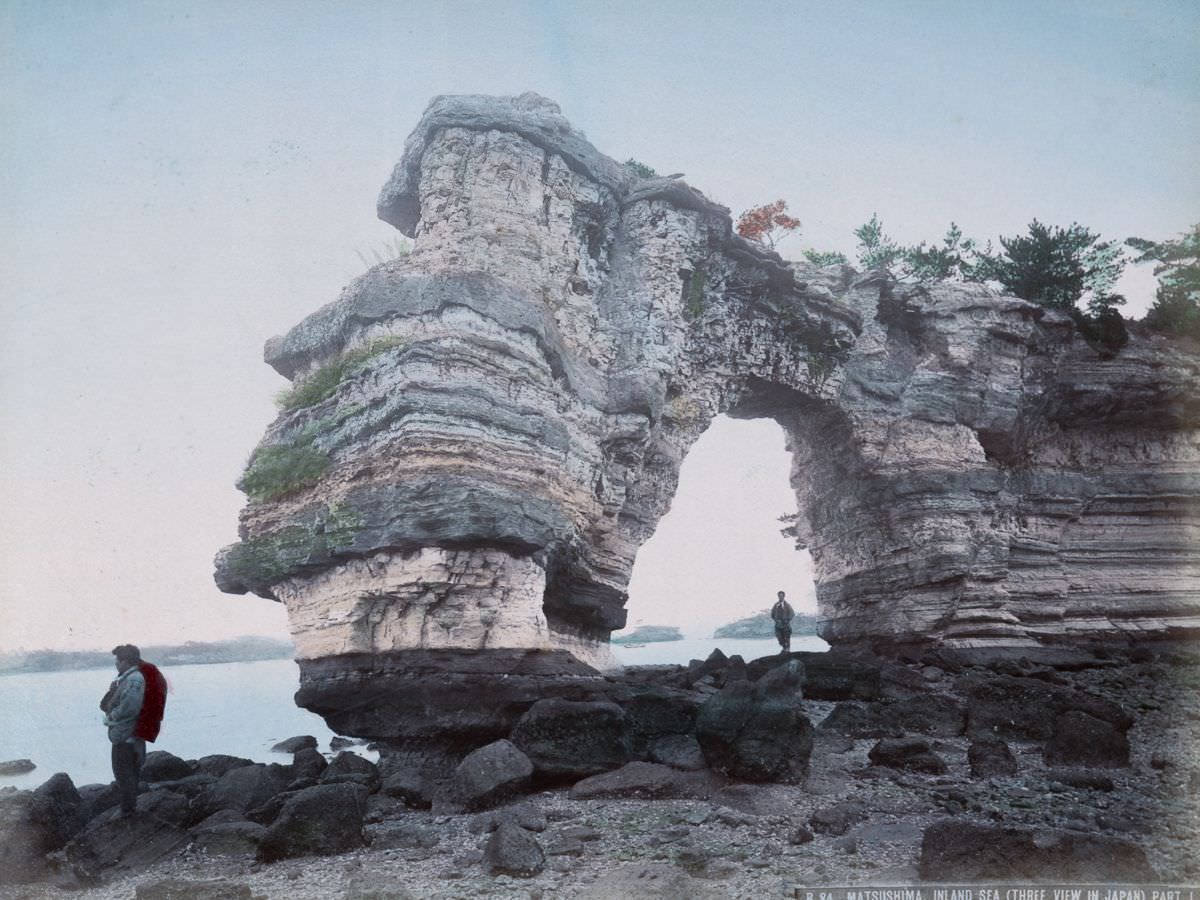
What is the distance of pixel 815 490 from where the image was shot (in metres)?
22.4

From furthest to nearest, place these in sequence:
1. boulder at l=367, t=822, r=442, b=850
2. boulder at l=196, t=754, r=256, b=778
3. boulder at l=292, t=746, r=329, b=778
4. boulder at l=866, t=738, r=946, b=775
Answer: boulder at l=196, t=754, r=256, b=778 → boulder at l=292, t=746, r=329, b=778 → boulder at l=866, t=738, r=946, b=775 → boulder at l=367, t=822, r=442, b=850

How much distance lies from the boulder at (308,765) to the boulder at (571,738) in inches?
119

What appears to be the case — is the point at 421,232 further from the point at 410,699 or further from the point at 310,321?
the point at 410,699

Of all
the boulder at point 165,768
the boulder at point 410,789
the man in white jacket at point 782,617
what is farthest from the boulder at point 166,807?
the man in white jacket at point 782,617

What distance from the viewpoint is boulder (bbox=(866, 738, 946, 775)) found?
1051 centimetres

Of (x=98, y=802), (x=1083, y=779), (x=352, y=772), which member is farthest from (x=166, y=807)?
(x=1083, y=779)

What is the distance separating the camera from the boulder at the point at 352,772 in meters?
10.5

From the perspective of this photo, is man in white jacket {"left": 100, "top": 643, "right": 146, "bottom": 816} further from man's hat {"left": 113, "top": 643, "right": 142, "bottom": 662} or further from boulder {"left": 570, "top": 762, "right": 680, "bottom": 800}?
boulder {"left": 570, "top": 762, "right": 680, "bottom": 800}

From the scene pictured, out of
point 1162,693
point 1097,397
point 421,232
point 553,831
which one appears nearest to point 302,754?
point 553,831

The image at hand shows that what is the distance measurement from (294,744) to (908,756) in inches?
440

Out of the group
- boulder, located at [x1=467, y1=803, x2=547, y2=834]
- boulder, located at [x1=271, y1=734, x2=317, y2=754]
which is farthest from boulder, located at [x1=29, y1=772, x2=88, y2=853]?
boulder, located at [x1=271, y1=734, x2=317, y2=754]

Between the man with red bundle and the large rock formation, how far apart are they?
282 centimetres

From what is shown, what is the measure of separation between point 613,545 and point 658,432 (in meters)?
2.77

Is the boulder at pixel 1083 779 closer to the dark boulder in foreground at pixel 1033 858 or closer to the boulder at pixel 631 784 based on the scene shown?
the dark boulder in foreground at pixel 1033 858
